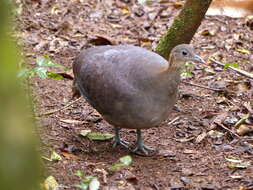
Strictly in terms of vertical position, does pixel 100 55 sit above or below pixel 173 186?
above

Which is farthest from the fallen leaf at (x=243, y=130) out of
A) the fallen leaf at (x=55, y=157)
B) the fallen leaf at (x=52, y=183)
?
the fallen leaf at (x=52, y=183)

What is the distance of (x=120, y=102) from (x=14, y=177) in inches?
100

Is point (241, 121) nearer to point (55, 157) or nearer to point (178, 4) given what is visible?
point (55, 157)

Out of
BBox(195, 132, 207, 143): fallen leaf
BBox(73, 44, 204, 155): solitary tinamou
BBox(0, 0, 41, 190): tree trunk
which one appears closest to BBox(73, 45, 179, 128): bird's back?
BBox(73, 44, 204, 155): solitary tinamou

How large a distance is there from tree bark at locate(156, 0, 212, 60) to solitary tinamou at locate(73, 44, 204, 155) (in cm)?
102

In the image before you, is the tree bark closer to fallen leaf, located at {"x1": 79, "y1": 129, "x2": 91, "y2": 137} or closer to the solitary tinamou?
the solitary tinamou

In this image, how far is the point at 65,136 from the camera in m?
5.19

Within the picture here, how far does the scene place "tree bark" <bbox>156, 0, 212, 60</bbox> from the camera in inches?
222

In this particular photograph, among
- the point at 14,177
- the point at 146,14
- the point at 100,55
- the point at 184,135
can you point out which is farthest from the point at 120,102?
the point at 146,14

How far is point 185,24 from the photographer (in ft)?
18.9

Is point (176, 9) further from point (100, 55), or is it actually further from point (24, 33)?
point (100, 55)

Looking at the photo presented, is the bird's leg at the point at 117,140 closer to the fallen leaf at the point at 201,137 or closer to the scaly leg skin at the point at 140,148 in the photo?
the scaly leg skin at the point at 140,148

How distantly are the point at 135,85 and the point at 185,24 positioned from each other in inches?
58.6

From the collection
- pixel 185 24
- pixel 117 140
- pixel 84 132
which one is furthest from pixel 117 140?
pixel 185 24
